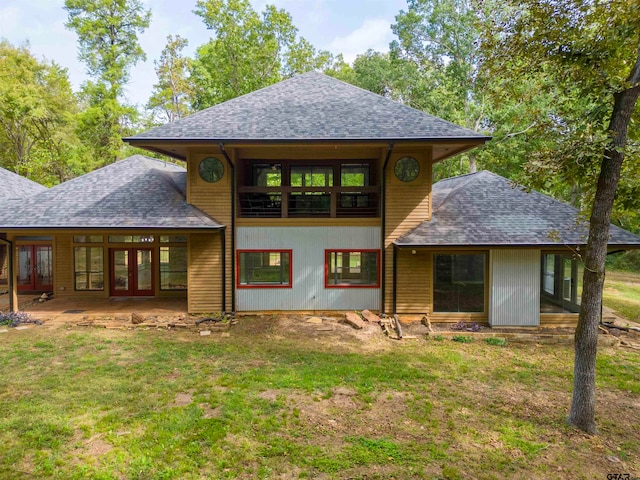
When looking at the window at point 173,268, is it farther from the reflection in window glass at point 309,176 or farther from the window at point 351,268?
the window at point 351,268

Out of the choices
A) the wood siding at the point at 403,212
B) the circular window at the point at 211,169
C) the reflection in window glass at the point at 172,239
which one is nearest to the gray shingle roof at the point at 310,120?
the circular window at the point at 211,169

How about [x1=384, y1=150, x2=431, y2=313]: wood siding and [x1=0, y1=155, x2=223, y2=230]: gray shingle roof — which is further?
[x1=384, y1=150, x2=431, y2=313]: wood siding

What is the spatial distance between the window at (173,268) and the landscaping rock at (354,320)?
6339 millimetres

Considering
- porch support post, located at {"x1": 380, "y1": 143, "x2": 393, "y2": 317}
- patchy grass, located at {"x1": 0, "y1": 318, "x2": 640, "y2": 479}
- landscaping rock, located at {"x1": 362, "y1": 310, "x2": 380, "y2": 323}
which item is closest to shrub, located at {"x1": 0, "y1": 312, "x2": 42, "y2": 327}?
patchy grass, located at {"x1": 0, "y1": 318, "x2": 640, "y2": 479}

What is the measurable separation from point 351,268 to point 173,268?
6593mm

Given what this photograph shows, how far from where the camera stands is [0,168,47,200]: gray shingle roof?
597 inches

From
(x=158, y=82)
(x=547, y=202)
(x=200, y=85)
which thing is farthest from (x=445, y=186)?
(x=158, y=82)

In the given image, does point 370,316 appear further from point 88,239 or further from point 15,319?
point 88,239

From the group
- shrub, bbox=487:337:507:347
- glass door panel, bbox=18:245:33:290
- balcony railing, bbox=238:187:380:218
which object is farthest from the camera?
glass door panel, bbox=18:245:33:290

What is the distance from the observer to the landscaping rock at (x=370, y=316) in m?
10.0

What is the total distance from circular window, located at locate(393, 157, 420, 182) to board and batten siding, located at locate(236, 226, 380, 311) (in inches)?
68.5

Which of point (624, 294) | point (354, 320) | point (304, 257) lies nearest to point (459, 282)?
point (354, 320)

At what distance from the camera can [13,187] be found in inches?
631

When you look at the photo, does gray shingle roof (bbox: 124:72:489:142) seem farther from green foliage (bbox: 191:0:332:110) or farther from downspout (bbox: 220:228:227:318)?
green foliage (bbox: 191:0:332:110)
